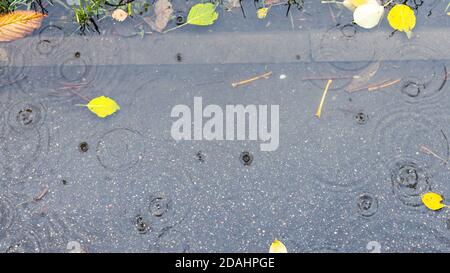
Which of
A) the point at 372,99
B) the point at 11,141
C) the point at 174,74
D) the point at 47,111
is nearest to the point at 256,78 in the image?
the point at 174,74

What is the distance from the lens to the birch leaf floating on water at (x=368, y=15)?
2.13 metres

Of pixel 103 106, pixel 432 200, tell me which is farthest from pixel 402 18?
pixel 103 106

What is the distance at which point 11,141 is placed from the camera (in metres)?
2.05

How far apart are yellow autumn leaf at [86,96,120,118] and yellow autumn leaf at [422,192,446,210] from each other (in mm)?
1342

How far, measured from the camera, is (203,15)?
2.18m

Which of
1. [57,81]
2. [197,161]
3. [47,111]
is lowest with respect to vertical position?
[197,161]

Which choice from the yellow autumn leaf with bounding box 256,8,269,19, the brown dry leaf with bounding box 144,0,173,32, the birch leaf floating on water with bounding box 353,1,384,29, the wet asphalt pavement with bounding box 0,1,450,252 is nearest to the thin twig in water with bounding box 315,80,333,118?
the wet asphalt pavement with bounding box 0,1,450,252

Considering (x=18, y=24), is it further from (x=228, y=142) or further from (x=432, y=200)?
(x=432, y=200)

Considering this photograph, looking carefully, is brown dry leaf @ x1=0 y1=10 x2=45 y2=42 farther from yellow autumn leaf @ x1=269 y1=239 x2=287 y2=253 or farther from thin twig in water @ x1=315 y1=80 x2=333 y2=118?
yellow autumn leaf @ x1=269 y1=239 x2=287 y2=253

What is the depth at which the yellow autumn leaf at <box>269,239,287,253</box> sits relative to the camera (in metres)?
1.91

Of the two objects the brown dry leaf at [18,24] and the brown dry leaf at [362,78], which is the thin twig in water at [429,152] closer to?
the brown dry leaf at [362,78]
